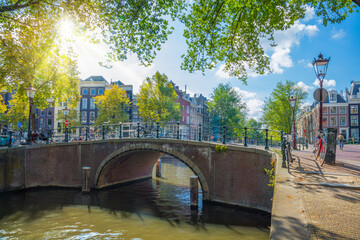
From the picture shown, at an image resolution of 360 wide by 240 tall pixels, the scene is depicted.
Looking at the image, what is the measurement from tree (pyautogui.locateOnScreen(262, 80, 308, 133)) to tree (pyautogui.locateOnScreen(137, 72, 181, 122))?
1330 centimetres

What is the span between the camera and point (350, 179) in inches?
209

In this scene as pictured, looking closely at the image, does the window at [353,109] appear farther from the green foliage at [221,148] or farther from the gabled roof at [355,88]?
the green foliage at [221,148]

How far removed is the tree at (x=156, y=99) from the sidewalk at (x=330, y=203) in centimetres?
2454

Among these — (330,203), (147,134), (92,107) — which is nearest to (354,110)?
(147,134)

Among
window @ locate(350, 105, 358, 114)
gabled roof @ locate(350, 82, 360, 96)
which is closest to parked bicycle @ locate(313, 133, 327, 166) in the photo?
window @ locate(350, 105, 358, 114)

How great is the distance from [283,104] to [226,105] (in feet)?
30.0

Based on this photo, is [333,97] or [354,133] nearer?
[354,133]

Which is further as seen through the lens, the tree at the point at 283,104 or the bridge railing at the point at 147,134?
the tree at the point at 283,104

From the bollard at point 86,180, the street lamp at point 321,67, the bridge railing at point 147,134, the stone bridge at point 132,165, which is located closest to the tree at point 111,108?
the bridge railing at point 147,134

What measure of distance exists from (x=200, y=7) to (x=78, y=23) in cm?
420

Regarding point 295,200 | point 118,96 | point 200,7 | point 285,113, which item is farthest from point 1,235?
point 285,113

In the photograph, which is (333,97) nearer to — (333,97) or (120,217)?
(333,97)

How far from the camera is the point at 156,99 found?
29797 mm

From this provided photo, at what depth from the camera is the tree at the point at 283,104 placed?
3155cm
